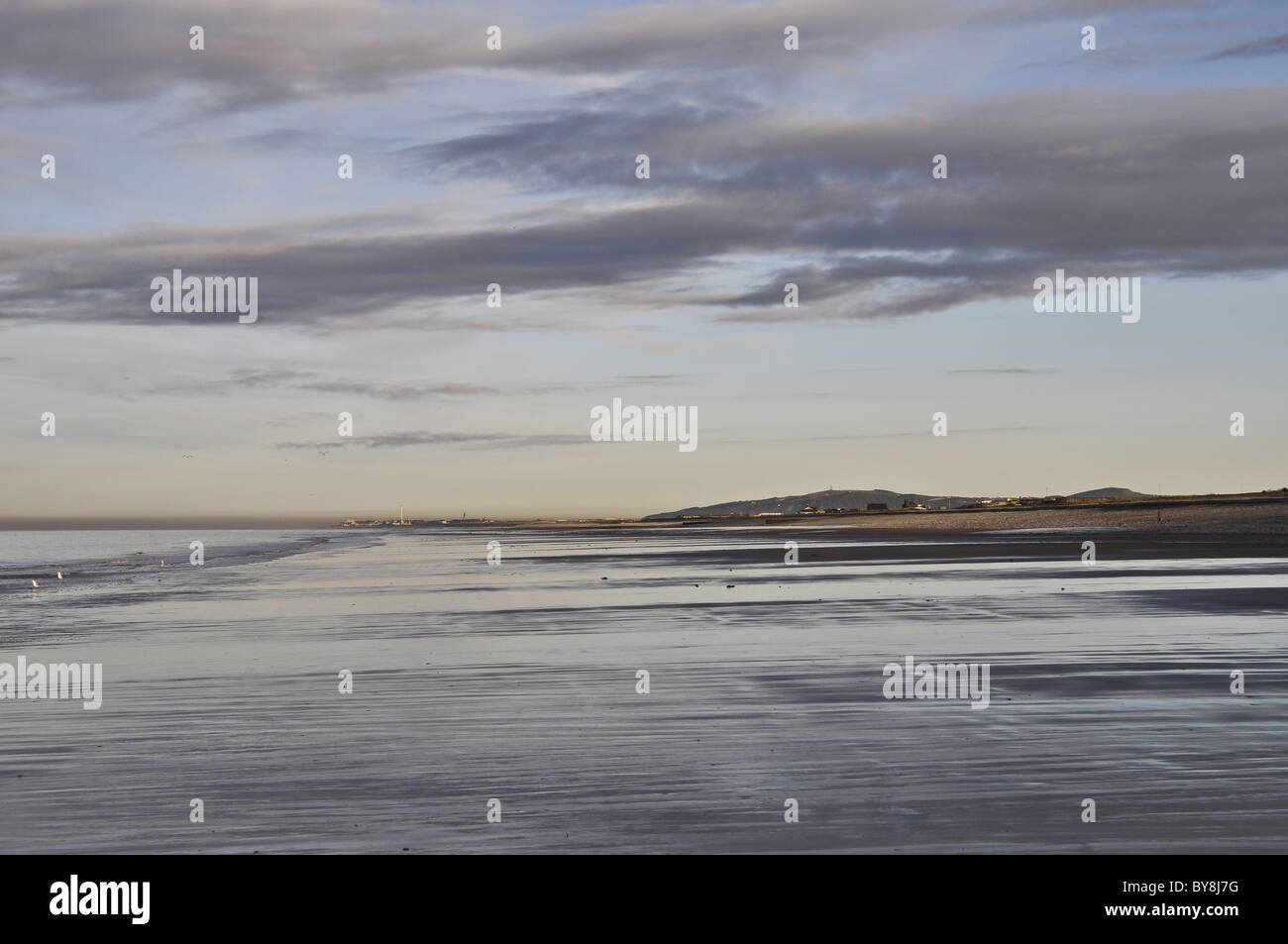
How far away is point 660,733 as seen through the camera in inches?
462

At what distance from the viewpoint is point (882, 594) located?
30.3m

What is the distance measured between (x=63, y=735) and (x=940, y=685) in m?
9.79

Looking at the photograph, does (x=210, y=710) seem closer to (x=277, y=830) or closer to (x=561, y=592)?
(x=277, y=830)

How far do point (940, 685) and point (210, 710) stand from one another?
8.59 metres

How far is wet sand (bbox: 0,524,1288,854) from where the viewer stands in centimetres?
817

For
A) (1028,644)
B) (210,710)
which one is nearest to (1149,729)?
(1028,644)

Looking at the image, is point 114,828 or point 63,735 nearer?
point 114,828

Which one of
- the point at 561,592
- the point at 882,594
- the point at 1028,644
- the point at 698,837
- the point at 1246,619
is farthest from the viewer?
the point at 561,592

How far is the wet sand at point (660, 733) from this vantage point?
8172 millimetres

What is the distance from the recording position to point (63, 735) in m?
12.1

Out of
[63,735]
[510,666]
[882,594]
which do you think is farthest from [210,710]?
[882,594]
